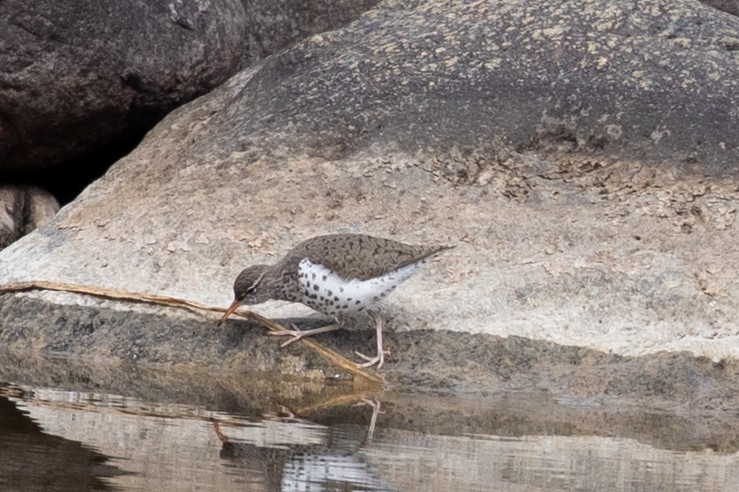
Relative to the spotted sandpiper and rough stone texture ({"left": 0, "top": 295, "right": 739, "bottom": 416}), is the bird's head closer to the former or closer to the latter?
the spotted sandpiper

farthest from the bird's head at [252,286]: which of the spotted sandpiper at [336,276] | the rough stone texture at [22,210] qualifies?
the rough stone texture at [22,210]

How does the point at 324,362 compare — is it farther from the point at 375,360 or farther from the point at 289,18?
the point at 289,18

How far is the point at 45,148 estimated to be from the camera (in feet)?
40.7

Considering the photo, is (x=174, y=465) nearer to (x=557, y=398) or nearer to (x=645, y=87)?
(x=557, y=398)

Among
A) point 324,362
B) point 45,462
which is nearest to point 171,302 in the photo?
point 324,362

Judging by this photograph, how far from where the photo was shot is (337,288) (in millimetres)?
9594

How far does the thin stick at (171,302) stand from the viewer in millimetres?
9617

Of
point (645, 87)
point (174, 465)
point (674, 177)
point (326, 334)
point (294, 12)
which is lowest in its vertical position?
point (174, 465)

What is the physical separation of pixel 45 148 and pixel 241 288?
3.46 metres

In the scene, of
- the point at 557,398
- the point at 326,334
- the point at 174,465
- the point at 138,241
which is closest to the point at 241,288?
the point at 326,334

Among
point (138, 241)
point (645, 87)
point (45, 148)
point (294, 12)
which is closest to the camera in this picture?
point (138, 241)

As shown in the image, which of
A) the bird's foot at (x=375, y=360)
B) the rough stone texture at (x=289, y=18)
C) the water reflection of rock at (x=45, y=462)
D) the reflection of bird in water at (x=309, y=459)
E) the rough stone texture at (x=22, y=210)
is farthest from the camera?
the rough stone texture at (x=289, y=18)

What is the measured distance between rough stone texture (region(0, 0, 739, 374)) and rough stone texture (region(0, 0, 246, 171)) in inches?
14.1

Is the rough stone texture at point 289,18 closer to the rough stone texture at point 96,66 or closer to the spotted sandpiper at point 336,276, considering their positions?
the rough stone texture at point 96,66
